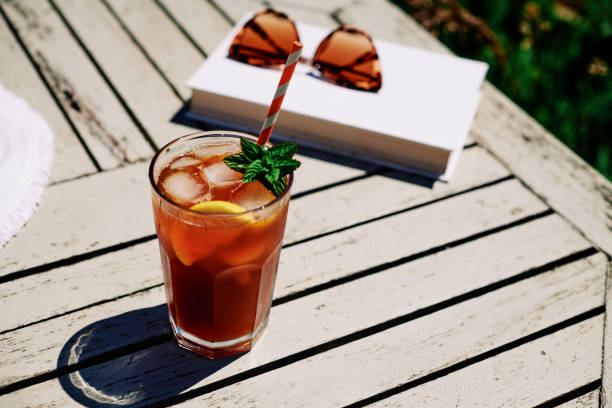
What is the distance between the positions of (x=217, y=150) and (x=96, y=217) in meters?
0.38

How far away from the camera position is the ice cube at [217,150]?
0.91 metres

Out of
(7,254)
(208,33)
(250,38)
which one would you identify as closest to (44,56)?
(208,33)

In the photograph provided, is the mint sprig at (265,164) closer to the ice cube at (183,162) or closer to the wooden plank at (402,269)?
the ice cube at (183,162)

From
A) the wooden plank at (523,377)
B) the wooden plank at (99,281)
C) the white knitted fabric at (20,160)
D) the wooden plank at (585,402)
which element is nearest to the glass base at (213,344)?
the wooden plank at (99,281)

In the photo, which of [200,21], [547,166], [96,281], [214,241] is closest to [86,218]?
[96,281]

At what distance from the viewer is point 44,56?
1.50 metres

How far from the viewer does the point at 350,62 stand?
4.51 feet

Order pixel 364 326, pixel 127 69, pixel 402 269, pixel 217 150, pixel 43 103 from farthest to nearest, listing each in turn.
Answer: pixel 127 69 < pixel 43 103 < pixel 402 269 < pixel 364 326 < pixel 217 150

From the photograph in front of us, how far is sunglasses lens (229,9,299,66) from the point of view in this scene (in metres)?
1.39

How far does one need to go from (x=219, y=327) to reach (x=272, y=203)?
27 cm

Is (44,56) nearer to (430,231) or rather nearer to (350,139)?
(350,139)

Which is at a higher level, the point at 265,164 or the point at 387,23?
the point at 265,164

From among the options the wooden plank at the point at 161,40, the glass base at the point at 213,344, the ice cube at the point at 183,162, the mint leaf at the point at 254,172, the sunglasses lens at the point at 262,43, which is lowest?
the glass base at the point at 213,344

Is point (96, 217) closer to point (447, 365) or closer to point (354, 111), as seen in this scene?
point (354, 111)
